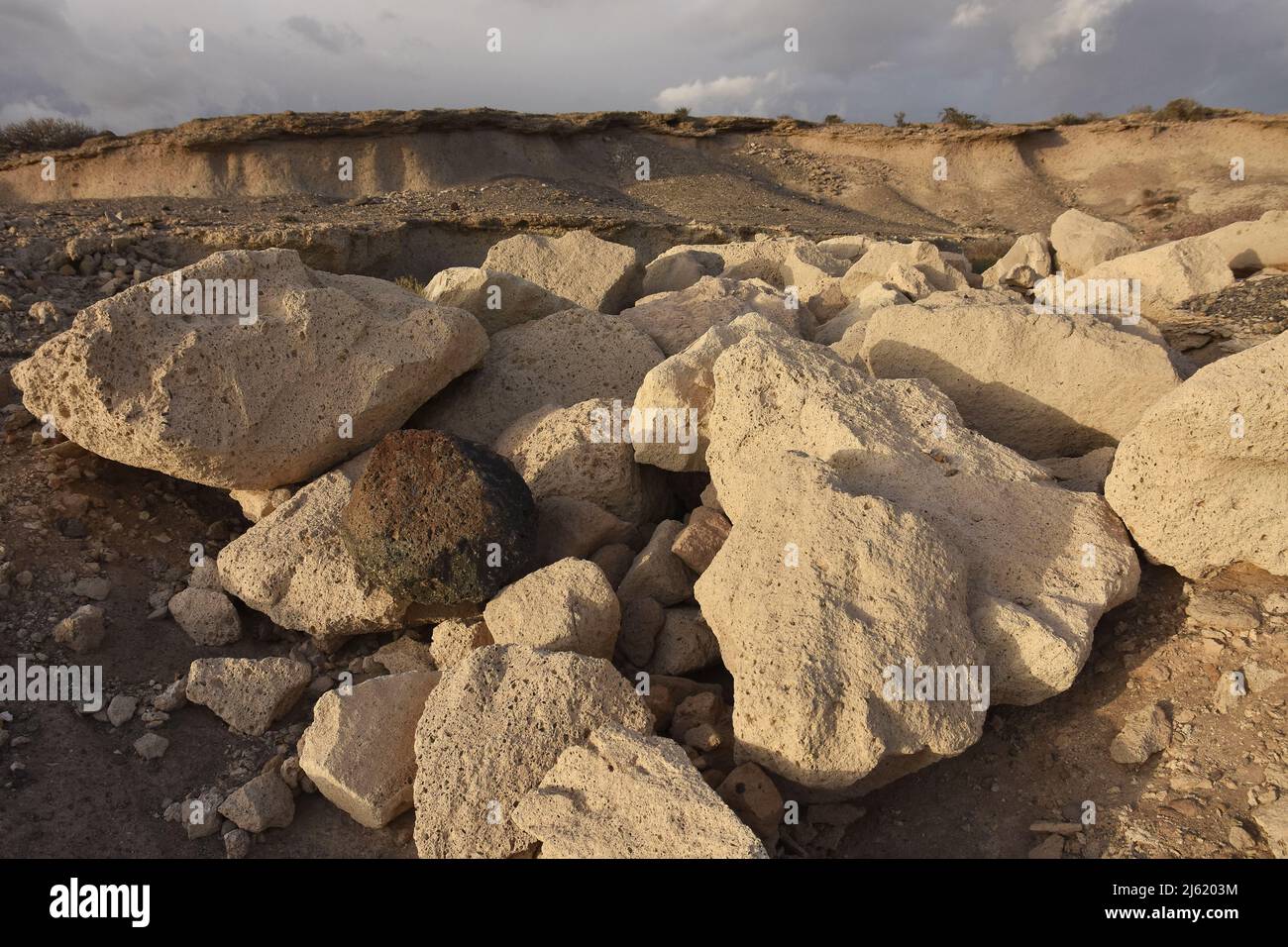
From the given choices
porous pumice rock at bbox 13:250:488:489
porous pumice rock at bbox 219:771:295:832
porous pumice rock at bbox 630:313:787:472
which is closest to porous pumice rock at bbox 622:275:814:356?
porous pumice rock at bbox 630:313:787:472

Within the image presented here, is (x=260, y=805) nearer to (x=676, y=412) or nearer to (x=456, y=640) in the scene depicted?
(x=456, y=640)

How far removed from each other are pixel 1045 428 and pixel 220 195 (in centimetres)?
1703

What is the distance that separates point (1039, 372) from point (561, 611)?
2.96 metres

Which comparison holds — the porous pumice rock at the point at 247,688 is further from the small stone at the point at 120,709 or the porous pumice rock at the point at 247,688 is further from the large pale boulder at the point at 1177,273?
the large pale boulder at the point at 1177,273

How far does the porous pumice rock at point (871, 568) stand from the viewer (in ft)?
9.67

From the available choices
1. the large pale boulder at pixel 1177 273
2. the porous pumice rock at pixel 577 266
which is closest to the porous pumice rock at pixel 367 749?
the porous pumice rock at pixel 577 266

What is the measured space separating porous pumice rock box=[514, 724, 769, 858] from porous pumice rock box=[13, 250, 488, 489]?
2477 mm

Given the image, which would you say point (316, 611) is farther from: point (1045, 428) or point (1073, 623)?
point (1045, 428)

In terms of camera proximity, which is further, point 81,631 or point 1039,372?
point 1039,372

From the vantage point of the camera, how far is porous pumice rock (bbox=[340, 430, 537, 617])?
3.76m

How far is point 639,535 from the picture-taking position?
14.7ft

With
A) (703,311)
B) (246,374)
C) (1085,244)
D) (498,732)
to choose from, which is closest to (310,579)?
(246,374)

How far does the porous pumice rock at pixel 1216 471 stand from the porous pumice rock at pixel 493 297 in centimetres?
390
